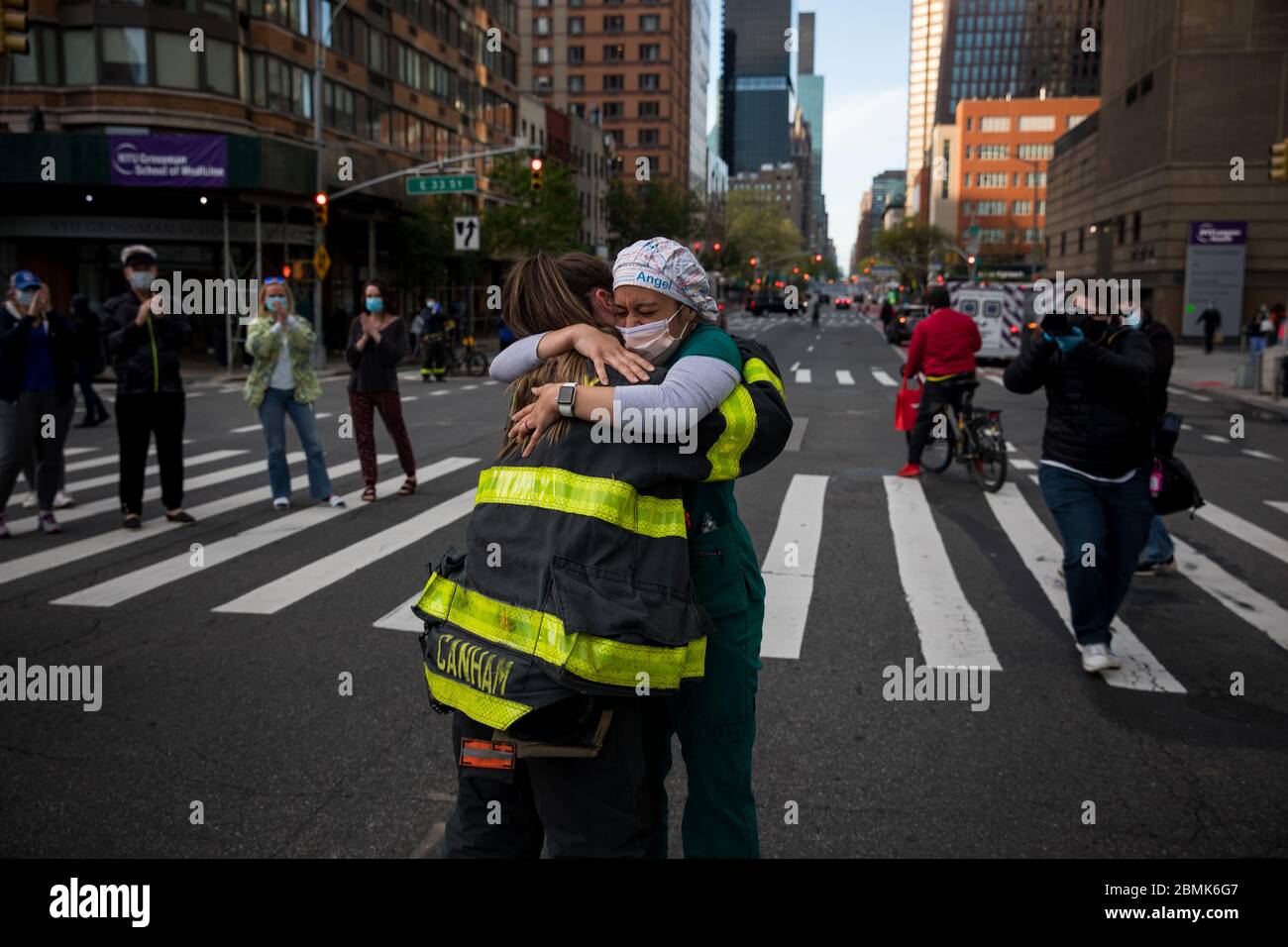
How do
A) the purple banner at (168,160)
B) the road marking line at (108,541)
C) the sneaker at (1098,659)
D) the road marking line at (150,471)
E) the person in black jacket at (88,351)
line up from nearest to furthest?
the sneaker at (1098,659) → the road marking line at (108,541) → the person in black jacket at (88,351) → the road marking line at (150,471) → the purple banner at (168,160)

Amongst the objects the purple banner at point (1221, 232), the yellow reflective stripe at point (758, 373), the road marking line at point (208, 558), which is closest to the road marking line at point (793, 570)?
the yellow reflective stripe at point (758, 373)

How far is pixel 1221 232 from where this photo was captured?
46312 mm

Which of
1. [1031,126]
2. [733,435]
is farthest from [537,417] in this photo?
[1031,126]

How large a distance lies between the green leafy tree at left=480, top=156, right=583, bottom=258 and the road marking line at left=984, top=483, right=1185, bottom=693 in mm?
29537

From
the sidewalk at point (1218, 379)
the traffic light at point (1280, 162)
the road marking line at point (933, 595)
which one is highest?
the traffic light at point (1280, 162)

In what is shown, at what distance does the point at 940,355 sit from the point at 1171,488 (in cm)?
578

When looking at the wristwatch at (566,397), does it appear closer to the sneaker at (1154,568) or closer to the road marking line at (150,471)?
the sneaker at (1154,568)

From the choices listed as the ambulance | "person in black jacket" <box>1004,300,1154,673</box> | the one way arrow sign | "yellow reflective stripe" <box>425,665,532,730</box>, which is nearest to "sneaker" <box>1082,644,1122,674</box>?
"person in black jacket" <box>1004,300,1154,673</box>

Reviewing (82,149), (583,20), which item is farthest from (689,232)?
(82,149)

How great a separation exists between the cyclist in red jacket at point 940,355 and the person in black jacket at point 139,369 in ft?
24.7

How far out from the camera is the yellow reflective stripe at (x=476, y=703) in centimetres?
227

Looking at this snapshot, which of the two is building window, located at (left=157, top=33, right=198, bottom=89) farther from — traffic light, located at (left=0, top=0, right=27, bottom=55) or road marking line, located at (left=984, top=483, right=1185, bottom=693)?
road marking line, located at (left=984, top=483, right=1185, bottom=693)
